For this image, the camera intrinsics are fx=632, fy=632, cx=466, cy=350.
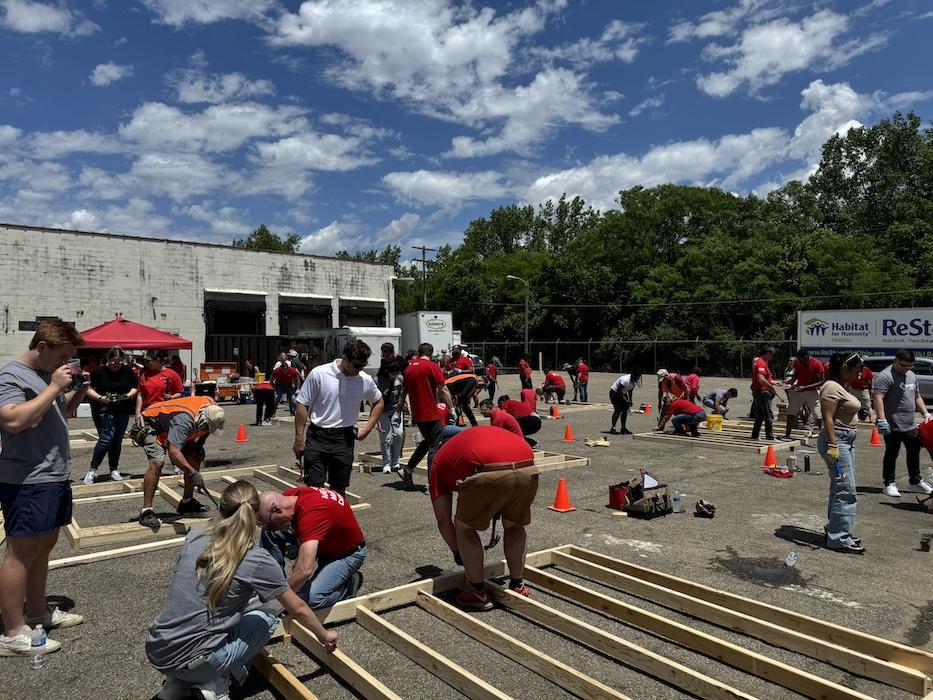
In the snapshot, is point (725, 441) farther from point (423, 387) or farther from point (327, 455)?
point (327, 455)

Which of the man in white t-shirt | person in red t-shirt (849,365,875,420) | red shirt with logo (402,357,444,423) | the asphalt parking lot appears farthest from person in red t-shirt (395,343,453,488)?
person in red t-shirt (849,365,875,420)

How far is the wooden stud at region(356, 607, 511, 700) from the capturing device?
10.6 ft

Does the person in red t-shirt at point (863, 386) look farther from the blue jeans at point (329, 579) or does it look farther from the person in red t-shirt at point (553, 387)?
the blue jeans at point (329, 579)

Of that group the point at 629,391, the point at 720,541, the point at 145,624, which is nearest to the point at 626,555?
the point at 720,541

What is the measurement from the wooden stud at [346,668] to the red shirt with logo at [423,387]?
4515mm

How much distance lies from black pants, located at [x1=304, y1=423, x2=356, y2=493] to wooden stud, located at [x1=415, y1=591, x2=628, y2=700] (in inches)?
73.0

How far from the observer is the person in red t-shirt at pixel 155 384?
8.37m

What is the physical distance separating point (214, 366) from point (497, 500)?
71.8 ft

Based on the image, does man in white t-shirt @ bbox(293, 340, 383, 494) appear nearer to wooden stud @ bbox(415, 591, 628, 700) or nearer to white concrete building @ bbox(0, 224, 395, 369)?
wooden stud @ bbox(415, 591, 628, 700)

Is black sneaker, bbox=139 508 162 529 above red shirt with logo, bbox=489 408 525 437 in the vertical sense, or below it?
below

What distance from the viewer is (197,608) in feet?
10.4

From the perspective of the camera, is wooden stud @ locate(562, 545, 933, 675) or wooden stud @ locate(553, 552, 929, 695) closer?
wooden stud @ locate(553, 552, 929, 695)

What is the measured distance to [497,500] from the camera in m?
4.39

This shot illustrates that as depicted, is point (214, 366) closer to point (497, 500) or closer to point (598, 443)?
point (598, 443)
